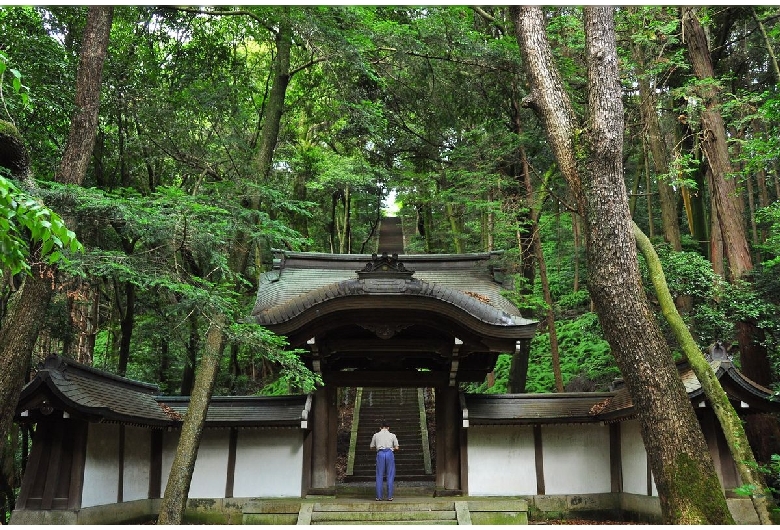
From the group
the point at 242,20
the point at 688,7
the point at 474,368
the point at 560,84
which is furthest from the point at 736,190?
the point at 242,20

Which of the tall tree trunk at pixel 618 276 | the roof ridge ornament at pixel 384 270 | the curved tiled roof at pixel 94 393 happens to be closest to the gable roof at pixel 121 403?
the curved tiled roof at pixel 94 393

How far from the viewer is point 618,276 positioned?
5422 millimetres

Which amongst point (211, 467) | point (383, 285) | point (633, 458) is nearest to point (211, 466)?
point (211, 467)

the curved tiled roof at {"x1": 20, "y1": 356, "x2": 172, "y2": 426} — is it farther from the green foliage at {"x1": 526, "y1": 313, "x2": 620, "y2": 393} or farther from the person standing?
the green foliage at {"x1": 526, "y1": 313, "x2": 620, "y2": 393}

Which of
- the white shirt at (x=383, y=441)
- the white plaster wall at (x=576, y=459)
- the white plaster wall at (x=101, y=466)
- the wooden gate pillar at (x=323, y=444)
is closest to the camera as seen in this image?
the white plaster wall at (x=101, y=466)

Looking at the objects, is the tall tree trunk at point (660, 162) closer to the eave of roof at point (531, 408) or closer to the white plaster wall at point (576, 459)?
the eave of roof at point (531, 408)

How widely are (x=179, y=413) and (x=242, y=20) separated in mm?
9588

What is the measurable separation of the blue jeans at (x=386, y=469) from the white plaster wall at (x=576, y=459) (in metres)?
2.72

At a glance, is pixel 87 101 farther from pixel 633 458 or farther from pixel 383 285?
pixel 633 458

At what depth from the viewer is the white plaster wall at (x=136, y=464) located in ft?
32.7

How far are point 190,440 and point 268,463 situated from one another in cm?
215

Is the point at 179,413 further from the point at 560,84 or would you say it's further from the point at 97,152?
the point at 560,84

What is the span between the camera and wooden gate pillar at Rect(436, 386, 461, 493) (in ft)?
32.3

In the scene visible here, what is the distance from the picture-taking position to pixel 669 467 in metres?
4.98
